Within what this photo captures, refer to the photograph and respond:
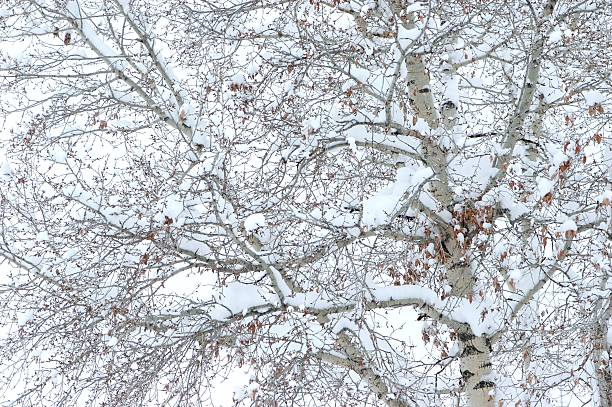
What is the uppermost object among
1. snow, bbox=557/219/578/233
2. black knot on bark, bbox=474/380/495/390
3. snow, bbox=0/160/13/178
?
snow, bbox=0/160/13/178

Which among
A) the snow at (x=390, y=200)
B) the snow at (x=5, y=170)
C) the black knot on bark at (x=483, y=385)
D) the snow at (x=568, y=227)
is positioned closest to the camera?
the snow at (x=568, y=227)

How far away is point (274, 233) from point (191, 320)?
39.7 inches

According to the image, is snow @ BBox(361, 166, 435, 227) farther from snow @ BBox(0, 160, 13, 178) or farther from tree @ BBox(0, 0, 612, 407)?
snow @ BBox(0, 160, 13, 178)

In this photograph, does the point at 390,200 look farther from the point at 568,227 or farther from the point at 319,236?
the point at 568,227

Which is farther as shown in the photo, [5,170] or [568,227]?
[5,170]

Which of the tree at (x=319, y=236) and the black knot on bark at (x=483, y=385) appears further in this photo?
the black knot on bark at (x=483, y=385)

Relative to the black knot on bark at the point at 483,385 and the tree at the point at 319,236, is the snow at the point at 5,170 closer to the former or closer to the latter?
the tree at the point at 319,236

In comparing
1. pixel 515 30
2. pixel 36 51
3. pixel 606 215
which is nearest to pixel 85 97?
pixel 36 51

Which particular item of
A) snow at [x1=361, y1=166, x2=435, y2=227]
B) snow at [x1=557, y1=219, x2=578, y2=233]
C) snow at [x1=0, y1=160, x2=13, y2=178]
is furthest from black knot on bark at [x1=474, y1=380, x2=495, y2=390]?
snow at [x1=0, y1=160, x2=13, y2=178]

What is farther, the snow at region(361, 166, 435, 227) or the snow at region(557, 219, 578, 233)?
the snow at region(361, 166, 435, 227)

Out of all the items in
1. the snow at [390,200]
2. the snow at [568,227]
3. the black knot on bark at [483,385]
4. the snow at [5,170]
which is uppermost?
the snow at [5,170]

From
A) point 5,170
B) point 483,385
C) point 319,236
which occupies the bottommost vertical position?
point 483,385

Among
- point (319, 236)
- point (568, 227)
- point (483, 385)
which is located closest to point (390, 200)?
point (319, 236)

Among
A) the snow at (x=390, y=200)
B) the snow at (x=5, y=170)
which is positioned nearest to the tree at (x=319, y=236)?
the snow at (x=390, y=200)
